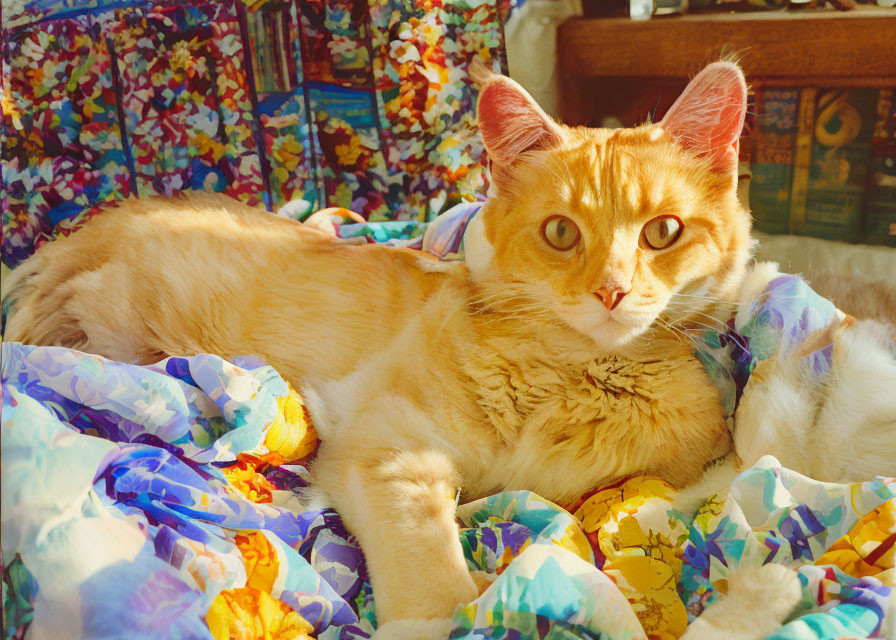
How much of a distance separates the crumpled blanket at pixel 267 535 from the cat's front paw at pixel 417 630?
38 millimetres

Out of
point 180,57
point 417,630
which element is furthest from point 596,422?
point 180,57

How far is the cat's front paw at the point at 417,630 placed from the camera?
848 mm

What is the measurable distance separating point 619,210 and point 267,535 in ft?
2.24

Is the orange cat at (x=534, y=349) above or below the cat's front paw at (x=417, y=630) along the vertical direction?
above

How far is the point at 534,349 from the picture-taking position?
1130 mm

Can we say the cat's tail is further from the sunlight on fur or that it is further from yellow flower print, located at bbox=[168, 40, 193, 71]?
yellow flower print, located at bbox=[168, 40, 193, 71]

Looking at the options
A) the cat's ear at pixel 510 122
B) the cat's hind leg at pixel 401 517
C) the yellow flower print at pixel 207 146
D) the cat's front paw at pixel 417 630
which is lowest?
the cat's front paw at pixel 417 630

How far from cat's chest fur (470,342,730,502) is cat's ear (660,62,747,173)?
1.07ft

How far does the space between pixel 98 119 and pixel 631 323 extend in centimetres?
155

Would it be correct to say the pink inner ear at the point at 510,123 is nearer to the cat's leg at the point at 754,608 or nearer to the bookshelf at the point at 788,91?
the bookshelf at the point at 788,91

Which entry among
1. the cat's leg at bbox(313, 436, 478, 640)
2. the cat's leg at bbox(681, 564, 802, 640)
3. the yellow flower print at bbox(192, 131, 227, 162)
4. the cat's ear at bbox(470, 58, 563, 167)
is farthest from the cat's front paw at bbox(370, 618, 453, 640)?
the yellow flower print at bbox(192, 131, 227, 162)

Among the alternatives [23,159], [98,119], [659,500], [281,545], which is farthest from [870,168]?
[23,159]

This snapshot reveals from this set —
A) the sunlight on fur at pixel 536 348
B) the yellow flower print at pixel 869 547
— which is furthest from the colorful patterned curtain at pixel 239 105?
the yellow flower print at pixel 869 547

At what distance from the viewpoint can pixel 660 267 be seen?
1.03 m
